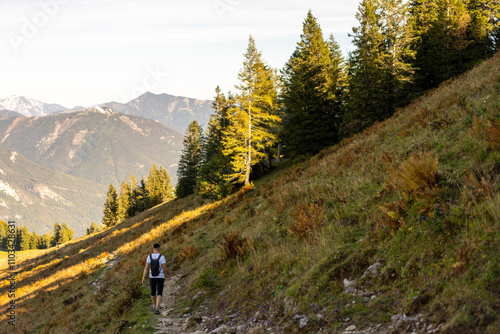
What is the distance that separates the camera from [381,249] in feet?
17.3

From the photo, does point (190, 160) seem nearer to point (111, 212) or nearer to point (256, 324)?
point (111, 212)

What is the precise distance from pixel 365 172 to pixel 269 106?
22788 millimetres

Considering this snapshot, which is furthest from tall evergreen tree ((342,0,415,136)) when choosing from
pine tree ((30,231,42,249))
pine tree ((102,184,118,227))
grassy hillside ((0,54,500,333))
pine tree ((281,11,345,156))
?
pine tree ((30,231,42,249))

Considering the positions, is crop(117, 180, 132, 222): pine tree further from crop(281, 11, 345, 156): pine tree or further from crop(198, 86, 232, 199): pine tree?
crop(281, 11, 345, 156): pine tree

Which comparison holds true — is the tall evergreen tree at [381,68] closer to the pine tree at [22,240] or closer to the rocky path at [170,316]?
the rocky path at [170,316]

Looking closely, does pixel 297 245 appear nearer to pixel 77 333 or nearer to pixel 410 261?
pixel 410 261

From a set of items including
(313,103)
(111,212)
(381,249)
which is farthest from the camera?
(111,212)

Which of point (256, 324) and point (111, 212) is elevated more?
point (256, 324)

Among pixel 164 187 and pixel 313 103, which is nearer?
pixel 313 103

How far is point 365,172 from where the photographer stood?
31.4 feet

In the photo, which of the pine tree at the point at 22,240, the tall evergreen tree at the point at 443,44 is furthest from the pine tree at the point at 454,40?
the pine tree at the point at 22,240

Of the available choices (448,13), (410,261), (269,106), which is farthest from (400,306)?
(448,13)

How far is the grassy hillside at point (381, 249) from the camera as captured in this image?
3814 mm

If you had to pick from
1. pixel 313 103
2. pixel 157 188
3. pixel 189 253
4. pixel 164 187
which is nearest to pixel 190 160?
pixel 157 188
